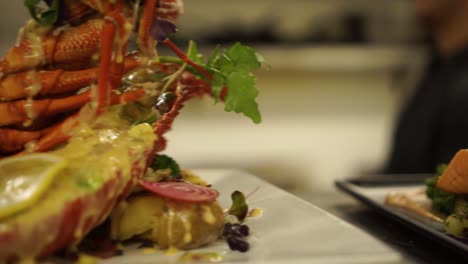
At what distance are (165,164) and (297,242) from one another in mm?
432

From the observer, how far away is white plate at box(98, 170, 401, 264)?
0.97m

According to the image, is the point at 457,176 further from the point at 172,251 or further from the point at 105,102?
the point at 105,102

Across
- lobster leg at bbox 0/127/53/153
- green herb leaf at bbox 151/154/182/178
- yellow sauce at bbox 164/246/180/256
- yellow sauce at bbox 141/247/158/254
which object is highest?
lobster leg at bbox 0/127/53/153

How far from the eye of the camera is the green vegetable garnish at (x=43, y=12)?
1236 mm

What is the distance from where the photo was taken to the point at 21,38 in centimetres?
126

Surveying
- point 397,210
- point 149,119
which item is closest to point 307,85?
point 397,210

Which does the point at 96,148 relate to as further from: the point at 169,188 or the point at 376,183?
the point at 376,183

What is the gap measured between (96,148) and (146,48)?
289mm

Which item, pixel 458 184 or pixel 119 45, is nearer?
pixel 119 45

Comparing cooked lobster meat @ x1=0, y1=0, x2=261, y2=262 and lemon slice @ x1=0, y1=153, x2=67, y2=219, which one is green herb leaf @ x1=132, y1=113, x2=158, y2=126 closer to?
cooked lobster meat @ x1=0, y1=0, x2=261, y2=262

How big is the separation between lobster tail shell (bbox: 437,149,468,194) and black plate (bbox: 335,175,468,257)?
4.1 inches

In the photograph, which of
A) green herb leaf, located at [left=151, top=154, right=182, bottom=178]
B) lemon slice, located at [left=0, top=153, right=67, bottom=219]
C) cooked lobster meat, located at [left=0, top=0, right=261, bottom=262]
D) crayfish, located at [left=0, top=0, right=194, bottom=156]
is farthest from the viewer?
green herb leaf, located at [left=151, top=154, right=182, bottom=178]

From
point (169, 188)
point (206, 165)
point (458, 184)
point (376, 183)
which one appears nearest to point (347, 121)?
point (206, 165)

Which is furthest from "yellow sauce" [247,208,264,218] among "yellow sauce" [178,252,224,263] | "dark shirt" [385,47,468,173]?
"dark shirt" [385,47,468,173]
